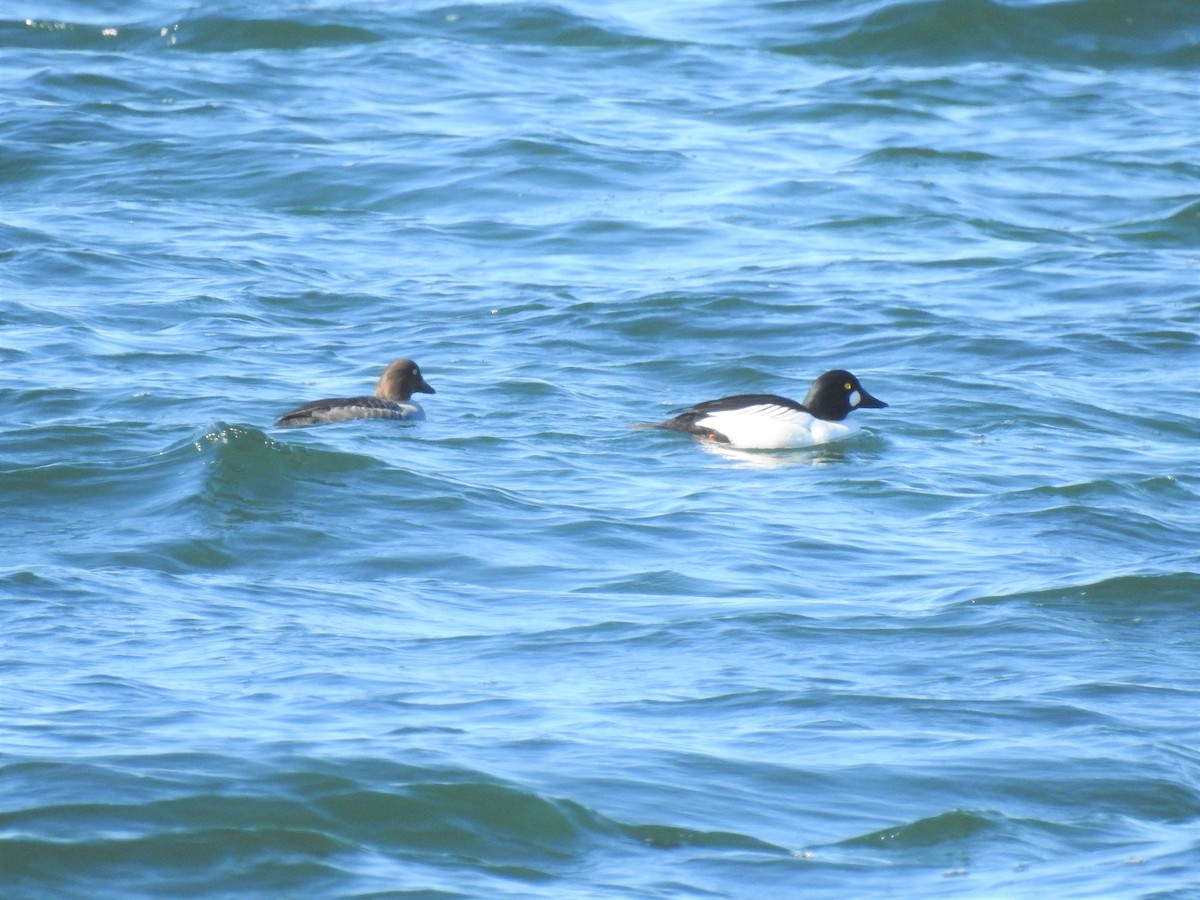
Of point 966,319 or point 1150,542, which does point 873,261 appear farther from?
point 1150,542

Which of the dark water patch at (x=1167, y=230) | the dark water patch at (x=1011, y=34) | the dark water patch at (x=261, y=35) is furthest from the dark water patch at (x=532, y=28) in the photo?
the dark water patch at (x=1167, y=230)

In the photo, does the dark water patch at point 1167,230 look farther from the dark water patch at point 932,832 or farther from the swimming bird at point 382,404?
the dark water patch at point 932,832

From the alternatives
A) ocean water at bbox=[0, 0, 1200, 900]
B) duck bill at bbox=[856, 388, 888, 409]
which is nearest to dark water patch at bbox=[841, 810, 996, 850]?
ocean water at bbox=[0, 0, 1200, 900]

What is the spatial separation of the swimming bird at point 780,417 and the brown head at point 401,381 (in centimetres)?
146

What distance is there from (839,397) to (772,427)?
2.01 feet

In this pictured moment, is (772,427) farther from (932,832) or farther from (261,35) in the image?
(261,35)

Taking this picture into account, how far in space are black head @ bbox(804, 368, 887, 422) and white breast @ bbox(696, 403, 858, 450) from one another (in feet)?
0.37

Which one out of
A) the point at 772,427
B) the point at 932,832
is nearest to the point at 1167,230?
the point at 772,427

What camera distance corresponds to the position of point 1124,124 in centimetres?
2227

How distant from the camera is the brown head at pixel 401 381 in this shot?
13.1 meters

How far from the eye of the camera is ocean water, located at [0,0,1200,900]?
6.83 m

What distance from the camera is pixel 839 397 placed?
13.5 metres

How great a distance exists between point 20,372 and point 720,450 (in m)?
4.25

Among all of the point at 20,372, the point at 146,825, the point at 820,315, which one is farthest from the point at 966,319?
the point at 146,825
